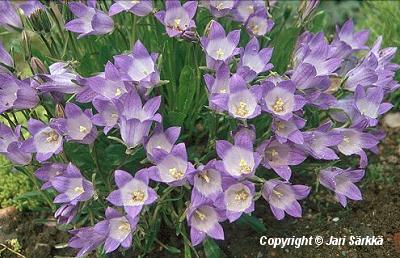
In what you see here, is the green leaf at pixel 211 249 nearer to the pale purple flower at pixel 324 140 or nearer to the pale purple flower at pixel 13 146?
the pale purple flower at pixel 324 140

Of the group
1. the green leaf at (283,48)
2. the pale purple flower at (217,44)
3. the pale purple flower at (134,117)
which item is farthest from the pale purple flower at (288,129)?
the green leaf at (283,48)

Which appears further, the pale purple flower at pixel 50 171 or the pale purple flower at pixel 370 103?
the pale purple flower at pixel 370 103

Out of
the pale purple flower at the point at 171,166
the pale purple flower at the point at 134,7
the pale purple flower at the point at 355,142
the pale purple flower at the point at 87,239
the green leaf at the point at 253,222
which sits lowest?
the green leaf at the point at 253,222

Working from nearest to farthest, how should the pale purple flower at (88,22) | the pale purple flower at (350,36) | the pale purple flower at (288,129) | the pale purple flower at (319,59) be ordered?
the pale purple flower at (288,129) < the pale purple flower at (319,59) < the pale purple flower at (88,22) < the pale purple flower at (350,36)

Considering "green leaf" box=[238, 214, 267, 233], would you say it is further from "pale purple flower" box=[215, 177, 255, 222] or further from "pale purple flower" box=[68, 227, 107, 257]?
"pale purple flower" box=[68, 227, 107, 257]

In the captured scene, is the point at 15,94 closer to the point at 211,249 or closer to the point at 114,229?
the point at 114,229

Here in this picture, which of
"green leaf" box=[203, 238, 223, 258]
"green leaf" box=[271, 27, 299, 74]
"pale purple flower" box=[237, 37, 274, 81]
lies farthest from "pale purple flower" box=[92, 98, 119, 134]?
"green leaf" box=[271, 27, 299, 74]

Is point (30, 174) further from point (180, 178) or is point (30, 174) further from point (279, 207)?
point (279, 207)

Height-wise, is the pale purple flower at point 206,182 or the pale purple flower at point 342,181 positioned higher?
the pale purple flower at point 206,182
